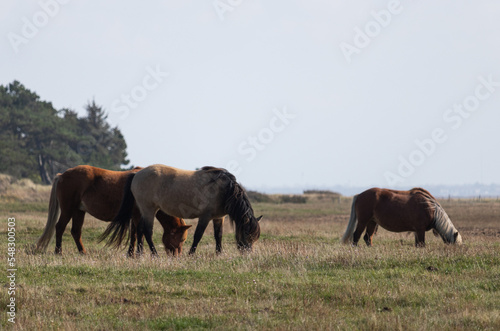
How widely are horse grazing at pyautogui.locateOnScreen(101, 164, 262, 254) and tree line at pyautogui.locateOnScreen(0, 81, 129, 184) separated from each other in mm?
45990

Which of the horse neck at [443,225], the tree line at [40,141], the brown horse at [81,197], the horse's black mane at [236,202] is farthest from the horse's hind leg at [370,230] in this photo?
the tree line at [40,141]

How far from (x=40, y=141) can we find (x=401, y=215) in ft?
178

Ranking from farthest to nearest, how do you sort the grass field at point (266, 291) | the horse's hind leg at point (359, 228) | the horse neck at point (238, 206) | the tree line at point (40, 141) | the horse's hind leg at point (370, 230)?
the tree line at point (40, 141) → the horse's hind leg at point (370, 230) → the horse's hind leg at point (359, 228) → the horse neck at point (238, 206) → the grass field at point (266, 291)

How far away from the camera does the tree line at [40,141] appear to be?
56.5 metres

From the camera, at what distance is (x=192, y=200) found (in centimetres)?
1217

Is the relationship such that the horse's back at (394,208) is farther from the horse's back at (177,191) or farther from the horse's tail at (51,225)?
the horse's tail at (51,225)

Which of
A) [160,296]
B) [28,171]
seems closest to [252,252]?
[160,296]

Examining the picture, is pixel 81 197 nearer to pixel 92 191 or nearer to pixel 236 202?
pixel 92 191

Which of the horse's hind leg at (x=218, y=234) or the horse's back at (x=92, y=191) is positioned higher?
the horse's back at (x=92, y=191)

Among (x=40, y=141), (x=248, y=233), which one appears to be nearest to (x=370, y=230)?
(x=248, y=233)

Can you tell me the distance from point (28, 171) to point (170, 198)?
4961 cm

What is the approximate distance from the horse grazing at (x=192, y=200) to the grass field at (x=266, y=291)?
0.72 meters

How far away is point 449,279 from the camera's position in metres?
8.98

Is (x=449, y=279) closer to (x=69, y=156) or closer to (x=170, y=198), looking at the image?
(x=170, y=198)
